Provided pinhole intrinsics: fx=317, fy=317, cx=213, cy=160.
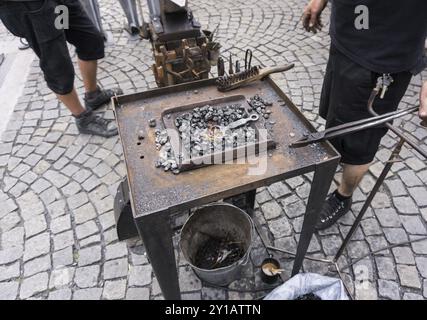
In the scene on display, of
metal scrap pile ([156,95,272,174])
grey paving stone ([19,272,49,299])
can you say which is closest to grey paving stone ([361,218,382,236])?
metal scrap pile ([156,95,272,174])

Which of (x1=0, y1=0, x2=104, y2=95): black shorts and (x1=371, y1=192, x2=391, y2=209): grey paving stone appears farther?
(x1=371, y1=192, x2=391, y2=209): grey paving stone

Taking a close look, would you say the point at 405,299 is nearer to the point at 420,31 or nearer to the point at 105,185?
the point at 420,31

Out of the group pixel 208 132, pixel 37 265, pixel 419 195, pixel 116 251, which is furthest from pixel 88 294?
pixel 419 195

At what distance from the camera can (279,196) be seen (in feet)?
10.3

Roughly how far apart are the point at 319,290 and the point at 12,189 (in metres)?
3.12

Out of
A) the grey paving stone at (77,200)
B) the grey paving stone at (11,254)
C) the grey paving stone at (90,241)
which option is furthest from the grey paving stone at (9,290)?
the grey paving stone at (77,200)

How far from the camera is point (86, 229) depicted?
9.73 ft

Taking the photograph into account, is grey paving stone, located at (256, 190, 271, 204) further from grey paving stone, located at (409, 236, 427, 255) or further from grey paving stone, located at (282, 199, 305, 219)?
Result: grey paving stone, located at (409, 236, 427, 255)

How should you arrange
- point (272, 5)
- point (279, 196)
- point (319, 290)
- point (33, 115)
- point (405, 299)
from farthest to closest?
point (272, 5) < point (33, 115) < point (279, 196) < point (405, 299) < point (319, 290)

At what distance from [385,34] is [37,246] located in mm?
3166

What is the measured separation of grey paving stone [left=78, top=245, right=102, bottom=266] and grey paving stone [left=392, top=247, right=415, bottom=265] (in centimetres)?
253

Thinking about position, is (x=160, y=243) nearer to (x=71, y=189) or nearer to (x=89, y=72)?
(x=71, y=189)

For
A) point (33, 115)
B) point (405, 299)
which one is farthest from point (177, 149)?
point (33, 115)

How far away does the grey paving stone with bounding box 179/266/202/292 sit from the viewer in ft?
8.39
